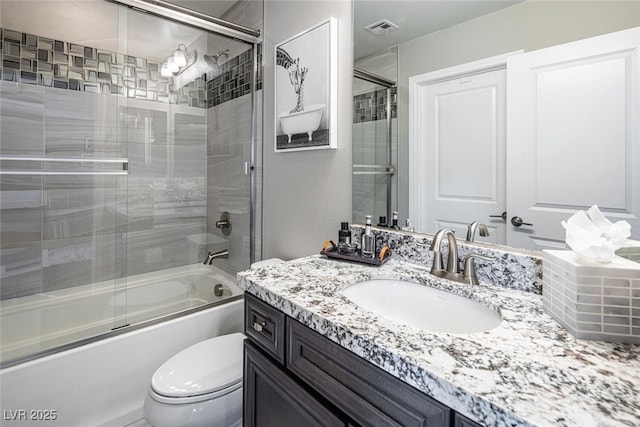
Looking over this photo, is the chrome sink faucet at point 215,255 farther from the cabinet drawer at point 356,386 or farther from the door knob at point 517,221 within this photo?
the door knob at point 517,221

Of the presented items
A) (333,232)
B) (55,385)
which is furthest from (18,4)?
(333,232)

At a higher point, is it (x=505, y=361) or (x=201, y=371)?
(x=505, y=361)

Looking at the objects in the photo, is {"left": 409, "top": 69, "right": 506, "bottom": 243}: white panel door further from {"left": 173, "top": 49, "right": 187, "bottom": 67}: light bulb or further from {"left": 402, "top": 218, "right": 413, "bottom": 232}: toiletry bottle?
{"left": 173, "top": 49, "right": 187, "bottom": 67}: light bulb

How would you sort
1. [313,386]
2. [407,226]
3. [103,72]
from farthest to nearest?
[103,72] → [407,226] → [313,386]

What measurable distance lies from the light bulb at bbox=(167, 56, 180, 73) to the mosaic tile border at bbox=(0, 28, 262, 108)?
7 centimetres

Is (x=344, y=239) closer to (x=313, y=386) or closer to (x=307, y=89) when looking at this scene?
(x=313, y=386)

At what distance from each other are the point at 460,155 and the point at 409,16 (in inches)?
24.1

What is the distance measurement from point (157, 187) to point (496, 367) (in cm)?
213

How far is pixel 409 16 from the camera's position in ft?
4.06

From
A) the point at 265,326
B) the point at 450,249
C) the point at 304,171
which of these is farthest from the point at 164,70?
the point at 450,249

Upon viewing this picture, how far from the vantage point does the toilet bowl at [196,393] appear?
3.70 ft

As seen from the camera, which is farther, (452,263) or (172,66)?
(172,66)

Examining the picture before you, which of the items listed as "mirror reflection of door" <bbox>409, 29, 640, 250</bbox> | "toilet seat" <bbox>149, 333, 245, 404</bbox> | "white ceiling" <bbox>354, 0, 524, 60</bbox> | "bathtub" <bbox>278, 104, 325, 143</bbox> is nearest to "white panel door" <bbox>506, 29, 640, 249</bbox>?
"mirror reflection of door" <bbox>409, 29, 640, 250</bbox>

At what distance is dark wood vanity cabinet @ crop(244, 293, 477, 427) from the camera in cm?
57
